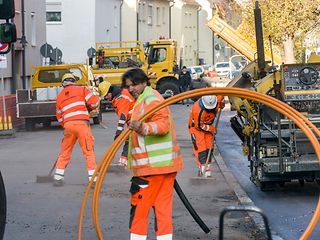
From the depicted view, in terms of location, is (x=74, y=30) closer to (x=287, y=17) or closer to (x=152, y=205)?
(x=287, y=17)

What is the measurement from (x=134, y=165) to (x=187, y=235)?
6.43ft

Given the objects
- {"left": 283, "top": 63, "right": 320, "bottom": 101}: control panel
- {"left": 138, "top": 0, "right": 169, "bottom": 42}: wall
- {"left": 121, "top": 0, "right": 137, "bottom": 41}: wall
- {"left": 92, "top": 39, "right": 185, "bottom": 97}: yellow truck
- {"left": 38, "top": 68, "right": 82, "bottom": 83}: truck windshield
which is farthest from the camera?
{"left": 138, "top": 0, "right": 169, "bottom": 42}: wall

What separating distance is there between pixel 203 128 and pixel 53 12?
1563 inches

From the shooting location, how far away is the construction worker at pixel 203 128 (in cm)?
1555

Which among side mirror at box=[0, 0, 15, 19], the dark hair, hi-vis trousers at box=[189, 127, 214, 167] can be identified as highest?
side mirror at box=[0, 0, 15, 19]

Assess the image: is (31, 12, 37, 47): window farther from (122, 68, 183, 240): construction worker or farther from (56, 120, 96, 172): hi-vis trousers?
(122, 68, 183, 240): construction worker

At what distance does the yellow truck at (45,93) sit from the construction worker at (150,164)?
19361 millimetres

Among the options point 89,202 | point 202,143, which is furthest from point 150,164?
point 202,143

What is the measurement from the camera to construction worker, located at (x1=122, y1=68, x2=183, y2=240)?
8.35 m

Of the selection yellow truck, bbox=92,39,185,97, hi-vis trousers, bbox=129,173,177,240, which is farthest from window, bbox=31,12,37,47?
hi-vis trousers, bbox=129,173,177,240

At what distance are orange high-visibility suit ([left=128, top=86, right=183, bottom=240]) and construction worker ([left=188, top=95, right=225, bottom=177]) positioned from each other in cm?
697

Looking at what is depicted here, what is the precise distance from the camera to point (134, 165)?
8.52 metres

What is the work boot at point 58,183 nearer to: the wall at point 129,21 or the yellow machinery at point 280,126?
the yellow machinery at point 280,126

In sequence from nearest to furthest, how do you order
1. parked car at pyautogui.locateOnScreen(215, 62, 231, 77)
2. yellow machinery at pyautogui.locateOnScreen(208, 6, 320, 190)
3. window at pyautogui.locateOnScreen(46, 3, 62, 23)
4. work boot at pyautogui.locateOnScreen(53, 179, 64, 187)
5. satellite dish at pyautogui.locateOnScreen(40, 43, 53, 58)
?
yellow machinery at pyautogui.locateOnScreen(208, 6, 320, 190)
work boot at pyautogui.locateOnScreen(53, 179, 64, 187)
satellite dish at pyautogui.locateOnScreen(40, 43, 53, 58)
window at pyautogui.locateOnScreen(46, 3, 62, 23)
parked car at pyautogui.locateOnScreen(215, 62, 231, 77)
